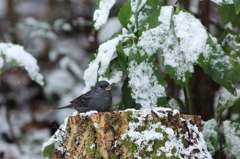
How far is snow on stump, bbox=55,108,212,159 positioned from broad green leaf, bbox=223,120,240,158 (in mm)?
566

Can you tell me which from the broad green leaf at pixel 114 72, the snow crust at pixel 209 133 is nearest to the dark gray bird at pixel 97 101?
the broad green leaf at pixel 114 72

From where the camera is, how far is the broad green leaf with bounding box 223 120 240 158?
249cm

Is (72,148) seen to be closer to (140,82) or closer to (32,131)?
(140,82)

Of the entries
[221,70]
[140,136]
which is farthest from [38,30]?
[140,136]

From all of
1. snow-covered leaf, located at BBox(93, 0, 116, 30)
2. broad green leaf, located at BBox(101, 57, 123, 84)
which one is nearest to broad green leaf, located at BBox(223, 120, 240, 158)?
broad green leaf, located at BBox(101, 57, 123, 84)

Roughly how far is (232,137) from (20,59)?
149cm

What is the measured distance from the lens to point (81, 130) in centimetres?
204

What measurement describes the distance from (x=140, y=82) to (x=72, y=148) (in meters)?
0.54

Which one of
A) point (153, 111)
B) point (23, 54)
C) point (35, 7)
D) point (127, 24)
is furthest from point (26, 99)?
point (153, 111)

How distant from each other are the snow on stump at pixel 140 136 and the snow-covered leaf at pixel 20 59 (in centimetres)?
81

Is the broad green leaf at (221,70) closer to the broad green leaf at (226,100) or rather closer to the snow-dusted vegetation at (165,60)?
the snow-dusted vegetation at (165,60)

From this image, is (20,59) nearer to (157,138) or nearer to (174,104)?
(174,104)

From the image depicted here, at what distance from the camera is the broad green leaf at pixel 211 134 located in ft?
8.22

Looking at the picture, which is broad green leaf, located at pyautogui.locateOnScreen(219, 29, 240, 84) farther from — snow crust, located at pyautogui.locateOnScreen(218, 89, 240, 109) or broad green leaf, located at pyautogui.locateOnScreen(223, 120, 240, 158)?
broad green leaf, located at pyautogui.locateOnScreen(223, 120, 240, 158)
